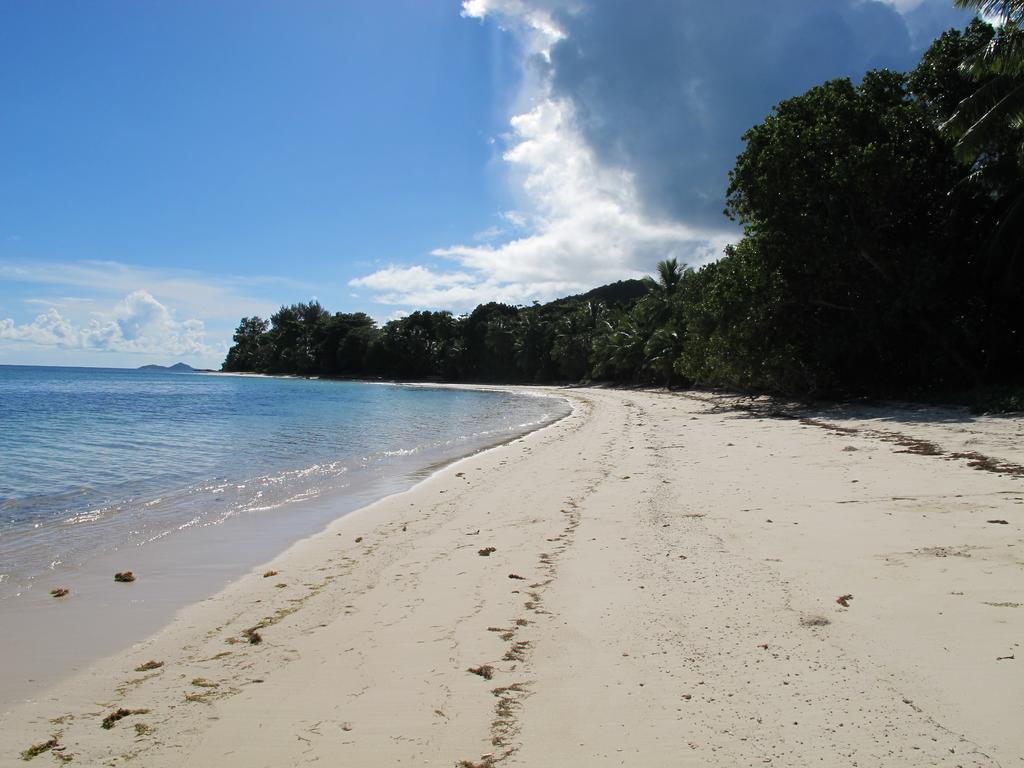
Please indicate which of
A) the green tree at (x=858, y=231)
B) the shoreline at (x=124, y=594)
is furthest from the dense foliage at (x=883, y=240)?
the shoreline at (x=124, y=594)

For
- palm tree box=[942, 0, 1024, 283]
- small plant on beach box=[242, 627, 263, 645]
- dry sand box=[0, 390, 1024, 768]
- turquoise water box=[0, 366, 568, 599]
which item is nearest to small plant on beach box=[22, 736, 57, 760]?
dry sand box=[0, 390, 1024, 768]

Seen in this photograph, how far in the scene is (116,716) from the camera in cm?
328

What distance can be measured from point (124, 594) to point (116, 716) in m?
2.81

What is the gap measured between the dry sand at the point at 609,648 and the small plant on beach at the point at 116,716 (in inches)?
1.9

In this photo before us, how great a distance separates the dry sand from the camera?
282cm

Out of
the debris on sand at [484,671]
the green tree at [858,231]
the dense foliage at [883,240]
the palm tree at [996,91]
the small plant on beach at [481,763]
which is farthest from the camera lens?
the green tree at [858,231]

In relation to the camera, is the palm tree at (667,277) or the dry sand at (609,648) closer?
the dry sand at (609,648)

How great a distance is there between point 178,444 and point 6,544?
11079mm

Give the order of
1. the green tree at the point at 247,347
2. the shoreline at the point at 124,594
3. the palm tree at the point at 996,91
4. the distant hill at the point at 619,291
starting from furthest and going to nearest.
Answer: the green tree at the point at 247,347 < the distant hill at the point at 619,291 < the palm tree at the point at 996,91 < the shoreline at the point at 124,594

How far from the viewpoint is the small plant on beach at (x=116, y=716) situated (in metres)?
3.21

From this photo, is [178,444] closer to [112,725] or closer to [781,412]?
[112,725]

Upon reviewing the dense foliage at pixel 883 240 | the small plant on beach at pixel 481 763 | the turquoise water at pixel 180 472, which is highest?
the dense foliage at pixel 883 240

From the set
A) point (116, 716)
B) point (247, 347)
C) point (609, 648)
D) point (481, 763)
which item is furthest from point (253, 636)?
point (247, 347)

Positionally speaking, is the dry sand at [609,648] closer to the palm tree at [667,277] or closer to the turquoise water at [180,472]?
the turquoise water at [180,472]
